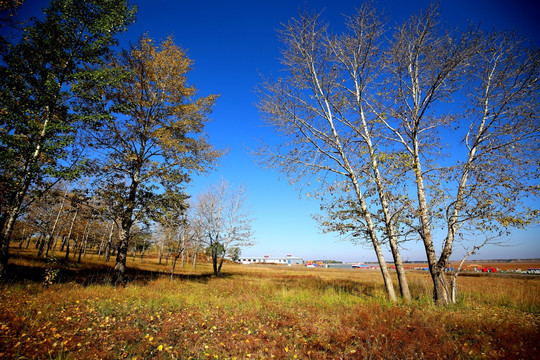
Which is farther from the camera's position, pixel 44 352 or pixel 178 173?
pixel 178 173

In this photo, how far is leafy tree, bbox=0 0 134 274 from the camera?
748 cm

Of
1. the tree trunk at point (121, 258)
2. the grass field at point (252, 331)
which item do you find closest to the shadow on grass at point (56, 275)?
the tree trunk at point (121, 258)

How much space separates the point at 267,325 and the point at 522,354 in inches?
203

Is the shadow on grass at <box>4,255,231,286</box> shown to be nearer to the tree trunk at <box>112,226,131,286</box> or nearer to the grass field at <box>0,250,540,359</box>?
the tree trunk at <box>112,226,131,286</box>

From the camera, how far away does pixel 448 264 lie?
769 cm

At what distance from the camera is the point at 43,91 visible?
27.8 ft

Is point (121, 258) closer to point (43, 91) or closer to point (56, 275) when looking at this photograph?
point (56, 275)

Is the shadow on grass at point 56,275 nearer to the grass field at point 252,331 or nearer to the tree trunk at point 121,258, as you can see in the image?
the tree trunk at point 121,258

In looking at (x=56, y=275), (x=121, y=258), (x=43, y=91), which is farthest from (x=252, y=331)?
(x=43, y=91)

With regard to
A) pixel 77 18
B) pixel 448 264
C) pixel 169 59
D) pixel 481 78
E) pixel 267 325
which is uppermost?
pixel 169 59

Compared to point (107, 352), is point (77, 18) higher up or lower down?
higher up

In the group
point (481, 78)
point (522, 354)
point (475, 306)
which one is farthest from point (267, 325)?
point (481, 78)

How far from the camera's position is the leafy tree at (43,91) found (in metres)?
7.48

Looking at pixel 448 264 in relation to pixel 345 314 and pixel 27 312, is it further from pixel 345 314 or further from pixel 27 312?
pixel 27 312
